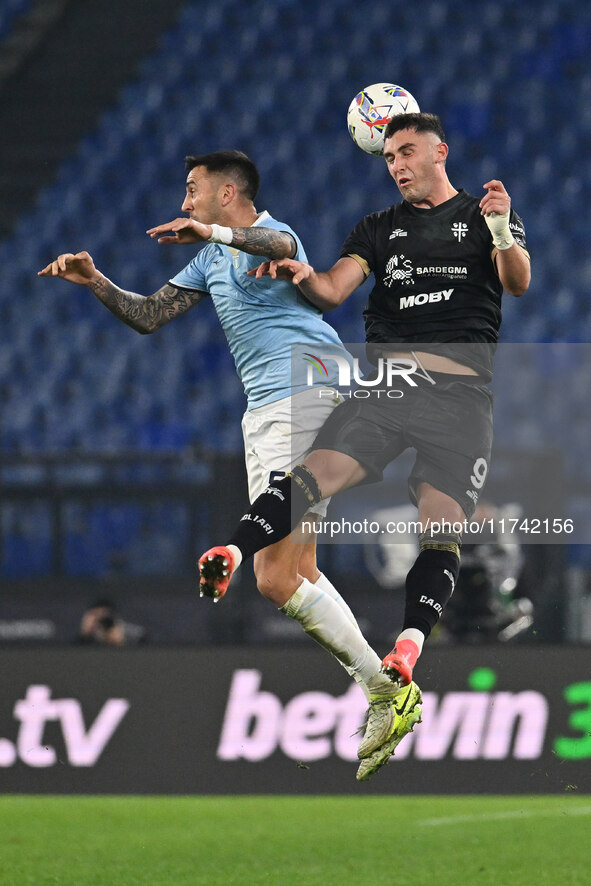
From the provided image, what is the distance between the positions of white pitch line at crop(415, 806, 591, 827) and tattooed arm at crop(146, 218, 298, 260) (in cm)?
373

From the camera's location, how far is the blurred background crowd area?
10758 millimetres

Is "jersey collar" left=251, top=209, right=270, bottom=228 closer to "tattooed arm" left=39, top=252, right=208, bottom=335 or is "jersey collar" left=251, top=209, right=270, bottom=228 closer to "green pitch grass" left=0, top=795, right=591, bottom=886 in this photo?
"tattooed arm" left=39, top=252, right=208, bottom=335

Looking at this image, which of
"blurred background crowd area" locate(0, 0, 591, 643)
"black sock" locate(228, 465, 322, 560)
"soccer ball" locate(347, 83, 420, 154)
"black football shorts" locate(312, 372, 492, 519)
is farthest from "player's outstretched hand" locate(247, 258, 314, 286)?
"blurred background crowd area" locate(0, 0, 591, 643)

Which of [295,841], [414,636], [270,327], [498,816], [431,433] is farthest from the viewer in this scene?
[498,816]

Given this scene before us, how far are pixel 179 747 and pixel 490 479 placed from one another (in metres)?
2.43

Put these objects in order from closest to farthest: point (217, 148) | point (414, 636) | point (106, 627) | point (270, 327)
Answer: point (414, 636), point (270, 327), point (106, 627), point (217, 148)

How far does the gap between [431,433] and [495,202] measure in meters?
0.80

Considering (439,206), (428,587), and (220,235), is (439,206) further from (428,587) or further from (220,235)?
(428,587)

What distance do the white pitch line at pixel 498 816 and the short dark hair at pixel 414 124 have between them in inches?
154

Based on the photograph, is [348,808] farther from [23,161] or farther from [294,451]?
[23,161]

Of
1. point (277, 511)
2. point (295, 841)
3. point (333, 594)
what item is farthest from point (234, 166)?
point (295, 841)

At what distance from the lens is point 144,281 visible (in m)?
A: 11.5

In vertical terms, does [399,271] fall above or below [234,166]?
below

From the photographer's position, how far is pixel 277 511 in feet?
14.1
